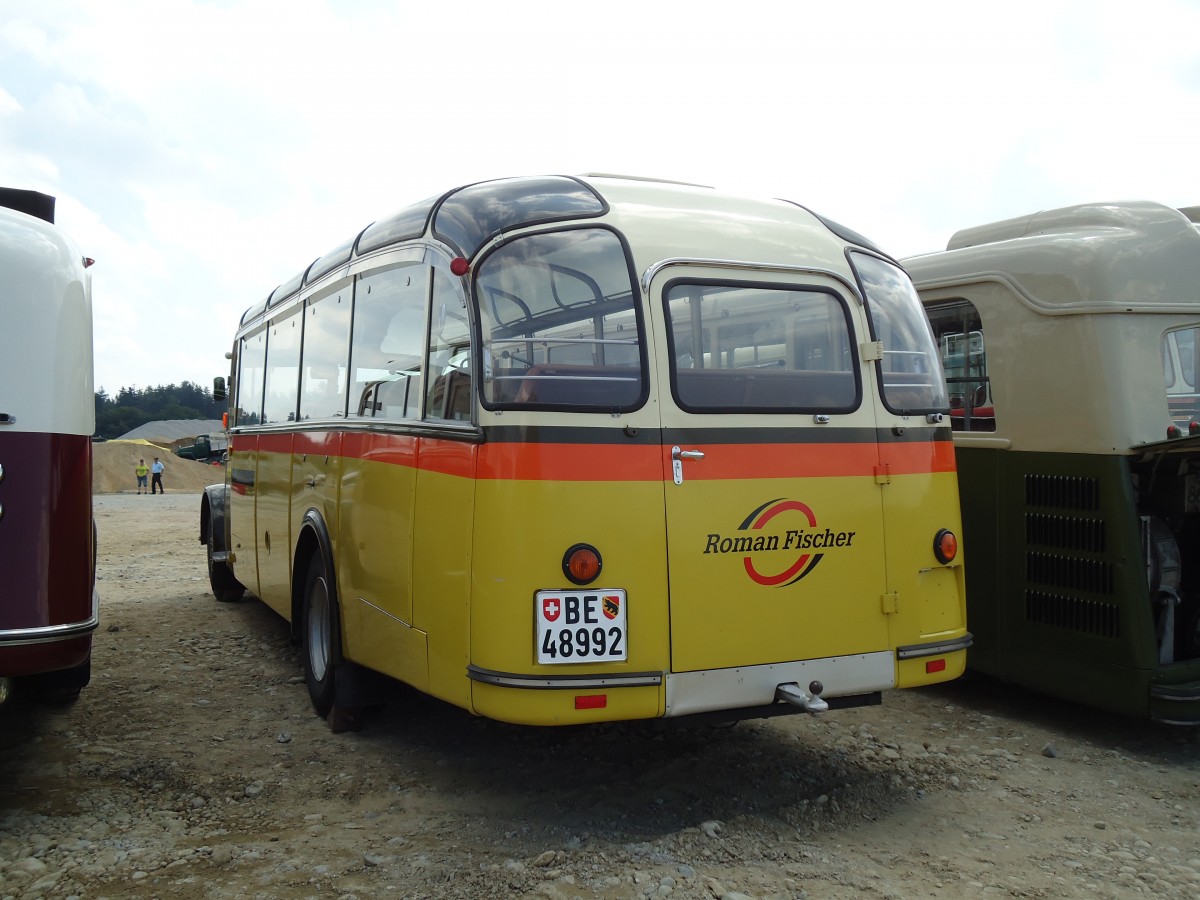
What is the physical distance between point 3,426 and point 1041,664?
215 inches

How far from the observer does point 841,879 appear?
3.89 m

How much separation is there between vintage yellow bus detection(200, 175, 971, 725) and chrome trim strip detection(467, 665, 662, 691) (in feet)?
0.04

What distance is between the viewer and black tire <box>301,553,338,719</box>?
5.80 meters

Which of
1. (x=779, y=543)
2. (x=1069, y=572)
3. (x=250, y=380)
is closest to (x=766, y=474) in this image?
(x=779, y=543)

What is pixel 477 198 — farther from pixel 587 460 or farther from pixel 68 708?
pixel 68 708

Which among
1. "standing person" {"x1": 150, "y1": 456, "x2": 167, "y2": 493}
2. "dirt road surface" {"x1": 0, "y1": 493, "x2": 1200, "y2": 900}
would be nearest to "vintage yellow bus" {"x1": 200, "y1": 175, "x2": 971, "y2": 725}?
"dirt road surface" {"x1": 0, "y1": 493, "x2": 1200, "y2": 900}

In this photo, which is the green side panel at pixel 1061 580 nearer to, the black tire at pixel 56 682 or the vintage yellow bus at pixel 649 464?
the vintage yellow bus at pixel 649 464

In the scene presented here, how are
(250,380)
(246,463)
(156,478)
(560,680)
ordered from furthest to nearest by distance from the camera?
(156,478), (250,380), (246,463), (560,680)

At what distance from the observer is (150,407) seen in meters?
114

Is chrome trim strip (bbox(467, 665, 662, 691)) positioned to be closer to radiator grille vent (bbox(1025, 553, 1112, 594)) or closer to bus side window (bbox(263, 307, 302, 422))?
radiator grille vent (bbox(1025, 553, 1112, 594))

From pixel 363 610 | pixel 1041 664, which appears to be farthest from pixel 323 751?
pixel 1041 664

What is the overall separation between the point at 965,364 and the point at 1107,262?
43.3 inches

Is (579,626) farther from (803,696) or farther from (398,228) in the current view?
(398,228)

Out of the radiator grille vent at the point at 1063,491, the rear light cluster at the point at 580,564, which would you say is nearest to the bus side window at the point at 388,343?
the rear light cluster at the point at 580,564
